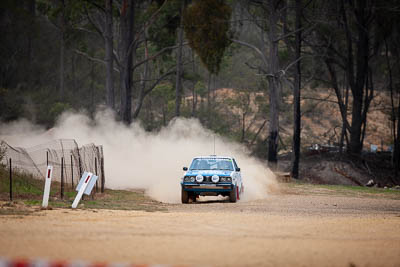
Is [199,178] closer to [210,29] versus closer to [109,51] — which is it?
[210,29]

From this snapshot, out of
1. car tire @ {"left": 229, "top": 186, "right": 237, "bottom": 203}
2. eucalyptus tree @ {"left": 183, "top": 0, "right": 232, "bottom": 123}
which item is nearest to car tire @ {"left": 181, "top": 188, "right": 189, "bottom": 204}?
car tire @ {"left": 229, "top": 186, "right": 237, "bottom": 203}

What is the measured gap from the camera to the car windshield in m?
21.5

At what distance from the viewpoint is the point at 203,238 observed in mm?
11508

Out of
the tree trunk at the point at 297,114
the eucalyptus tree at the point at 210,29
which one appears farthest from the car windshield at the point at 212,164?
the eucalyptus tree at the point at 210,29

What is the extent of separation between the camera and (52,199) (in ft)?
63.1

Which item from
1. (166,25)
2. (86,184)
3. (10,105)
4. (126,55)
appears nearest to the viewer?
(86,184)

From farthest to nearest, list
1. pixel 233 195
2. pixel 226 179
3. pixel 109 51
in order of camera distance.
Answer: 1. pixel 109 51
2. pixel 233 195
3. pixel 226 179

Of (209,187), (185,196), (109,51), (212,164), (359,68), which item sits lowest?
(185,196)

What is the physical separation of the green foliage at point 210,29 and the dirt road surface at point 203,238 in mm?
25751

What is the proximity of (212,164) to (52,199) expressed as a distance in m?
5.34

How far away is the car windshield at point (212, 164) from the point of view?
70.6 ft

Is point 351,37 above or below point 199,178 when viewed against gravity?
above

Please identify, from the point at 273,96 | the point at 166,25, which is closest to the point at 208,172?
the point at 273,96

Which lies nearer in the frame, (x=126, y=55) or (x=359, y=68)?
(x=359, y=68)
